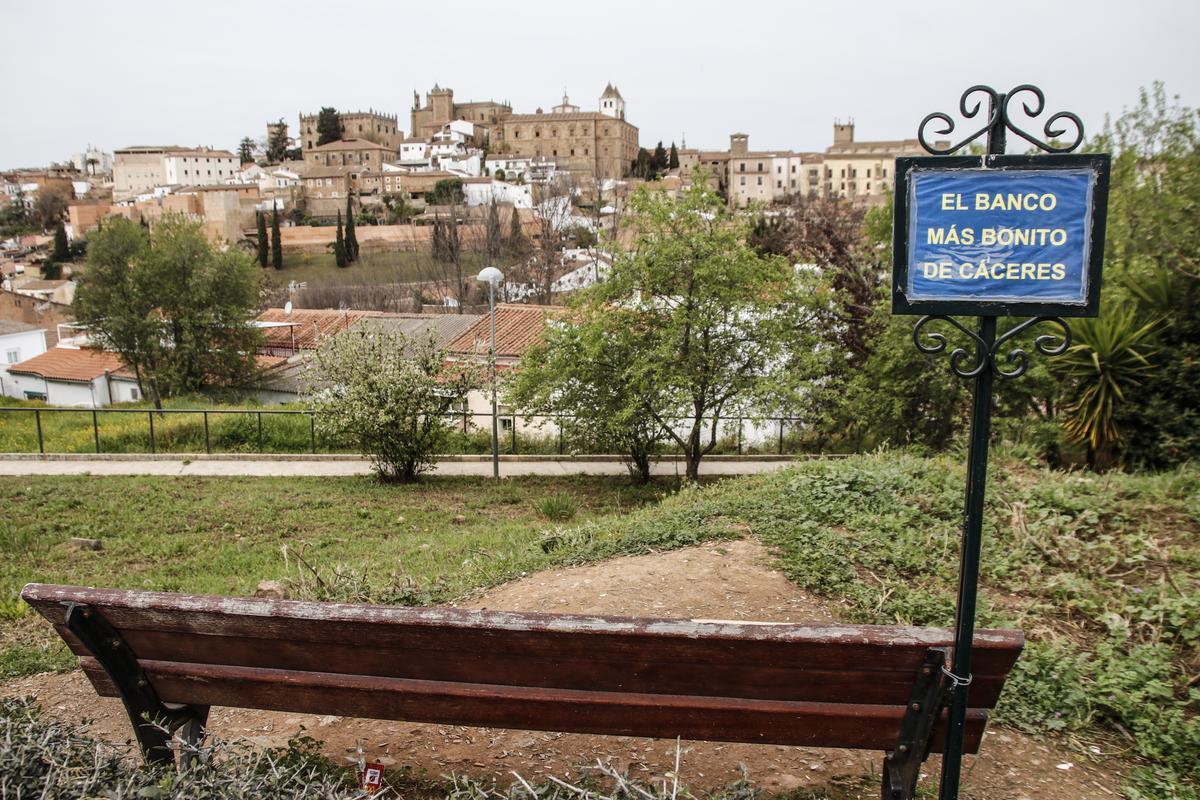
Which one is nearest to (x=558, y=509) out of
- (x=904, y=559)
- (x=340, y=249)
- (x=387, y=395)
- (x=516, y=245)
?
(x=387, y=395)

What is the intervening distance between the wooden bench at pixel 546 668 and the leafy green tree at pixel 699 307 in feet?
36.1

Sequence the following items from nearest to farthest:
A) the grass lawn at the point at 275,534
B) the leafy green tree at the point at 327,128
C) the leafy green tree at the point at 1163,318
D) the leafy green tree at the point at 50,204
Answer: the grass lawn at the point at 275,534
the leafy green tree at the point at 1163,318
the leafy green tree at the point at 50,204
the leafy green tree at the point at 327,128

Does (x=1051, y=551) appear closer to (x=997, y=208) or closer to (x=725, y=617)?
(x=725, y=617)

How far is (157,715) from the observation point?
2865 mm

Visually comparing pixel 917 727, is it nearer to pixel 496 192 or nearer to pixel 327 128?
pixel 496 192

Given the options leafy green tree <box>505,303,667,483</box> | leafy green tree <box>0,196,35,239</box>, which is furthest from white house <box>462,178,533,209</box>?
leafy green tree <box>505,303,667,483</box>

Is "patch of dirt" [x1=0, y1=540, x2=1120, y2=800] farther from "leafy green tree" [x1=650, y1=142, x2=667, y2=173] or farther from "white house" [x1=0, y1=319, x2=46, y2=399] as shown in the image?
"leafy green tree" [x1=650, y1=142, x2=667, y2=173]

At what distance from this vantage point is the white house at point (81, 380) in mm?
35906

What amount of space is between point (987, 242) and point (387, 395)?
42.3ft

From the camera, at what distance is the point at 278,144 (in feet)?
447

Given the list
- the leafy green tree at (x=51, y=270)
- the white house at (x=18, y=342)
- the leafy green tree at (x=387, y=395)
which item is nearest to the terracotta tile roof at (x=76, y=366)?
the white house at (x=18, y=342)

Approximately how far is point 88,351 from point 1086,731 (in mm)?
42432

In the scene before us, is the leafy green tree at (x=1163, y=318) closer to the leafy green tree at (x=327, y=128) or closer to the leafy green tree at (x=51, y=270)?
the leafy green tree at (x=51, y=270)

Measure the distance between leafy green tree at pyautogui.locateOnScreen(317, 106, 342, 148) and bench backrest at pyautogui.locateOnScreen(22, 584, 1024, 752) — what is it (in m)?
139
